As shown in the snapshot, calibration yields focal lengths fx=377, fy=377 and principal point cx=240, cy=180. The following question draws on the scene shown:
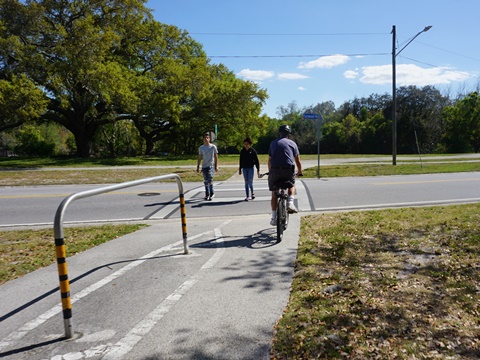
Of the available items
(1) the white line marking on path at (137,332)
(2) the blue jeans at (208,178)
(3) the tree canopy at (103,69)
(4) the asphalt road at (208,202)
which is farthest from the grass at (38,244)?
(3) the tree canopy at (103,69)

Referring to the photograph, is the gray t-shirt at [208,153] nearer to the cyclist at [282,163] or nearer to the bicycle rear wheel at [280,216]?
the cyclist at [282,163]

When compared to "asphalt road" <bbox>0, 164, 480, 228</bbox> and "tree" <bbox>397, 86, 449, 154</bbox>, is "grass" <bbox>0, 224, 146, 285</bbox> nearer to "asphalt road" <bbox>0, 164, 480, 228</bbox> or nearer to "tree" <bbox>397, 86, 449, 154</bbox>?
"asphalt road" <bbox>0, 164, 480, 228</bbox>

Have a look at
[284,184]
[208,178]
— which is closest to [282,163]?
[284,184]

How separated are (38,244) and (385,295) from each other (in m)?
5.75

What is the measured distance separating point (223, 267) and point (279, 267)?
76 centimetres

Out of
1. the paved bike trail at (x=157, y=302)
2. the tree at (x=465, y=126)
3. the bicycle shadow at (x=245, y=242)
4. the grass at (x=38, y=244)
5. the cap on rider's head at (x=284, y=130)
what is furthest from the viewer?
the tree at (x=465, y=126)

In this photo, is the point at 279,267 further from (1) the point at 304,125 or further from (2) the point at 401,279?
(1) the point at 304,125

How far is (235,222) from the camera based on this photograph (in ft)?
27.1

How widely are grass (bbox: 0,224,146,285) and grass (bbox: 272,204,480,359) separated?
11.9 ft

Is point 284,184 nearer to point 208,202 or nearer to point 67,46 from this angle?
point 208,202

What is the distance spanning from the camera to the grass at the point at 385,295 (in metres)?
3.03

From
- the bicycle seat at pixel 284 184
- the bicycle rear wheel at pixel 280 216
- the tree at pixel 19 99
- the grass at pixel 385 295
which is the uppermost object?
the tree at pixel 19 99

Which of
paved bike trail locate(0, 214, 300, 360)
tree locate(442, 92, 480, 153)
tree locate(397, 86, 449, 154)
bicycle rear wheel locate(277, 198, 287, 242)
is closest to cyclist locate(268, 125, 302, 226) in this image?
bicycle rear wheel locate(277, 198, 287, 242)

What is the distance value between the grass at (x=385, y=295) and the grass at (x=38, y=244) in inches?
143
